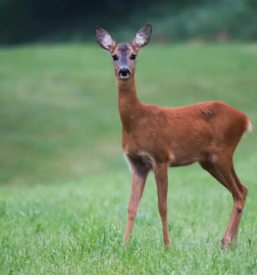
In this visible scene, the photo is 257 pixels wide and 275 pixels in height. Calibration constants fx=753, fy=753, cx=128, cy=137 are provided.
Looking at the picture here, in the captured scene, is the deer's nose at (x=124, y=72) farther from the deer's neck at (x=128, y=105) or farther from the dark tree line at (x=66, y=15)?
the dark tree line at (x=66, y=15)

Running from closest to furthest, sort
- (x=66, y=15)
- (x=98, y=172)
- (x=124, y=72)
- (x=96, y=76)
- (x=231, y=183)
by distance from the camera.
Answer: (x=124, y=72) → (x=231, y=183) → (x=98, y=172) → (x=96, y=76) → (x=66, y=15)

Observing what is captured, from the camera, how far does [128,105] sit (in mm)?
6914

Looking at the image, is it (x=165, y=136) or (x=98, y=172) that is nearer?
(x=165, y=136)

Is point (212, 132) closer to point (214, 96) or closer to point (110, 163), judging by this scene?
point (110, 163)

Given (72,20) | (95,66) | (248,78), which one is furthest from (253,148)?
(72,20)

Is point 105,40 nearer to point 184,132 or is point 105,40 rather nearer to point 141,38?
point 141,38

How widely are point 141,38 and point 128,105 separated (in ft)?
2.18

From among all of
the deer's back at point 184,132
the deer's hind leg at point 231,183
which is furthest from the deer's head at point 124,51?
the deer's hind leg at point 231,183

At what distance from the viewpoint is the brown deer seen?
22.2ft

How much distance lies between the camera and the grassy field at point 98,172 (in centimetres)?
585

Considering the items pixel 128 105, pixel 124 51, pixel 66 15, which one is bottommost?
pixel 128 105

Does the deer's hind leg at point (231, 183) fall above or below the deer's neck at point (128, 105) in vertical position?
below

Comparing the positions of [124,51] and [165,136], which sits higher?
[124,51]

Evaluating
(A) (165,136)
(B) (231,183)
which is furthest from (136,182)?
(B) (231,183)
